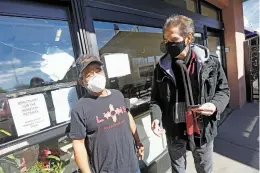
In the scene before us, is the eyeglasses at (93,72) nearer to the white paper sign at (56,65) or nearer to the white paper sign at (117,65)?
the white paper sign at (56,65)

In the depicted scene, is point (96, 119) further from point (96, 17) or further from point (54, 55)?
point (96, 17)

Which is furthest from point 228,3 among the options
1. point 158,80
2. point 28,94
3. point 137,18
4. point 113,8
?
point 28,94

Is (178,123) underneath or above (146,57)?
underneath

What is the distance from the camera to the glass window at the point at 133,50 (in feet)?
7.72

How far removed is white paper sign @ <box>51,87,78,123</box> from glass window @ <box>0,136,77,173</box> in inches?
8.4

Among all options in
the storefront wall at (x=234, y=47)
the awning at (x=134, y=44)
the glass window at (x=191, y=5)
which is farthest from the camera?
the storefront wall at (x=234, y=47)

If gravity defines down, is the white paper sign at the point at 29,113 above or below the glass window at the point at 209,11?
below

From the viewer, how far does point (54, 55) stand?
5.98ft

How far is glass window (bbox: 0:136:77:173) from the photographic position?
1.58 metres

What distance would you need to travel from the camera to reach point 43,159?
1.79 meters

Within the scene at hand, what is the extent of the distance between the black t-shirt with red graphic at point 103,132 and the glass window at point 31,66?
17.2 inches

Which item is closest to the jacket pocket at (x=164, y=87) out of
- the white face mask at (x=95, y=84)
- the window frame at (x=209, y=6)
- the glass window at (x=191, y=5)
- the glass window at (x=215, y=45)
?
the white face mask at (x=95, y=84)

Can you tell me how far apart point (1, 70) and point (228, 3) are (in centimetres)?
566

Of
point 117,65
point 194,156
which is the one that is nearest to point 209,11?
point 117,65
